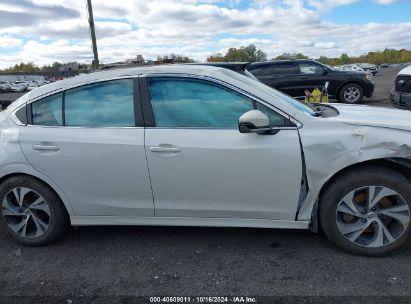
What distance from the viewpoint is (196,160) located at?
328 cm

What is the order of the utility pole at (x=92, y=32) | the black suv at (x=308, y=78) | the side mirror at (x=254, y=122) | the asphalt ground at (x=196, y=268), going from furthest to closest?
1. the utility pole at (x=92, y=32)
2. the black suv at (x=308, y=78)
3. the side mirror at (x=254, y=122)
4. the asphalt ground at (x=196, y=268)

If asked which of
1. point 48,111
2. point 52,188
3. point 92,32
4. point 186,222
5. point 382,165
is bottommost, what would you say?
point 186,222

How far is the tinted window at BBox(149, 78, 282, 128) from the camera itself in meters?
3.36

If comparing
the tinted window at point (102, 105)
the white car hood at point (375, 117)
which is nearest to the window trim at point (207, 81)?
the tinted window at point (102, 105)

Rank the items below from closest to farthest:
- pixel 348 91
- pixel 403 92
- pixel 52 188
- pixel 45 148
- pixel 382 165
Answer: pixel 382 165 → pixel 45 148 → pixel 52 188 → pixel 403 92 → pixel 348 91

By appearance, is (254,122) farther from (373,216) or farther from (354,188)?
(373,216)

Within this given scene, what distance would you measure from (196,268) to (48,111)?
1.92 meters

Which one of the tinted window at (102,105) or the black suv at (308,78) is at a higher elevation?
the tinted window at (102,105)

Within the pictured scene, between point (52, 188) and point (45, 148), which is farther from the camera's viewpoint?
point (52, 188)

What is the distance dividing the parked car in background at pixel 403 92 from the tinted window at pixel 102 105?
5977mm

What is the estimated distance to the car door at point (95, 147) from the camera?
3.41 meters

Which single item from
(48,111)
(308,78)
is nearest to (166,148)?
(48,111)

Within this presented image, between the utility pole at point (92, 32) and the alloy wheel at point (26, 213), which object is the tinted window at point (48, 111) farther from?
the utility pole at point (92, 32)

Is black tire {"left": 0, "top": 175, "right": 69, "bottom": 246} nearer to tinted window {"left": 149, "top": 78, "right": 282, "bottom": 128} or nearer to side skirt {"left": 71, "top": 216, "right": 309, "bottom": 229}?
side skirt {"left": 71, "top": 216, "right": 309, "bottom": 229}
